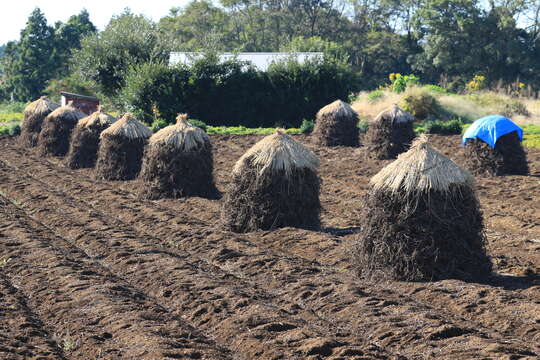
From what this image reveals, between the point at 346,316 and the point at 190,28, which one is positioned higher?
the point at 190,28

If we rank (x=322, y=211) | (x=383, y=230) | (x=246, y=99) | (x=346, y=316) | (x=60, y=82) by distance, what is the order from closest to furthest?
1. (x=346, y=316)
2. (x=383, y=230)
3. (x=322, y=211)
4. (x=246, y=99)
5. (x=60, y=82)

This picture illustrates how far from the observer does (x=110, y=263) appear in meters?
10.7

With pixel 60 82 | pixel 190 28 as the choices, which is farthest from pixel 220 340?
pixel 190 28

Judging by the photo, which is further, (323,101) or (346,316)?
(323,101)

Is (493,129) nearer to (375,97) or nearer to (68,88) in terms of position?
(375,97)

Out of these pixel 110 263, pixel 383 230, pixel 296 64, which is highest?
pixel 296 64

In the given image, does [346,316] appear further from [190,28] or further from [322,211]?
[190,28]

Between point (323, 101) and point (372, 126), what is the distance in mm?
10950

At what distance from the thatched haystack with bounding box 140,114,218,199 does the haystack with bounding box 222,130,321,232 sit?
2.98m

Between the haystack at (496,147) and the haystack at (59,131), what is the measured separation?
11347 mm

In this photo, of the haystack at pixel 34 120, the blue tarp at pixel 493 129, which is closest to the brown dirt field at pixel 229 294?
the blue tarp at pixel 493 129

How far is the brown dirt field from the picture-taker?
7.36m

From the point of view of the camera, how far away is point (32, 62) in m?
54.7

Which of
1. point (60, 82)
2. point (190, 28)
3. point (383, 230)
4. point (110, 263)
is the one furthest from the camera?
point (190, 28)
